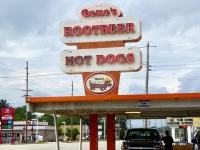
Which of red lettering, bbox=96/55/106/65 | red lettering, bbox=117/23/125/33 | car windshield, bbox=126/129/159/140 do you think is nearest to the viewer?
car windshield, bbox=126/129/159/140

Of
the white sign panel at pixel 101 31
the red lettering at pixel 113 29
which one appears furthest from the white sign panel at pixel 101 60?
the red lettering at pixel 113 29

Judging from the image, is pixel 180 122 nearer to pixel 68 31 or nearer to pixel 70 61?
pixel 70 61

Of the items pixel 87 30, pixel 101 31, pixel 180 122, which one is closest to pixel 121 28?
pixel 101 31

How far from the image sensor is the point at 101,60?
22.0m

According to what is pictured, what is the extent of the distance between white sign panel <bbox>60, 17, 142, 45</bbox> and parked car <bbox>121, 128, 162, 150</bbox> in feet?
17.9

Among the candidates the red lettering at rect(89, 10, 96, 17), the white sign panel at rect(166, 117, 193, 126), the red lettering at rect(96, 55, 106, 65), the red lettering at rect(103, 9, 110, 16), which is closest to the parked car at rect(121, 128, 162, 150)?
the red lettering at rect(96, 55, 106, 65)

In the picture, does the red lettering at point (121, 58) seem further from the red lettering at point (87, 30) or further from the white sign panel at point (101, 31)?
the red lettering at point (87, 30)

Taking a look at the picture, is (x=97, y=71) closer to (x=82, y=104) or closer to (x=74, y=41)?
(x=74, y=41)

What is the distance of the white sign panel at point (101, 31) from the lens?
22250 mm

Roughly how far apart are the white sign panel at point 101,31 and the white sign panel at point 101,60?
73 centimetres

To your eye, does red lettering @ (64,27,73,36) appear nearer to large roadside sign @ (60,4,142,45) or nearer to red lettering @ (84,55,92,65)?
large roadside sign @ (60,4,142,45)

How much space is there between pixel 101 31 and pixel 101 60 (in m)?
1.78

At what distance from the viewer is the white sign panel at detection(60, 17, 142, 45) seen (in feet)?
73.0

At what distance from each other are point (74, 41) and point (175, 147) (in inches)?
387
